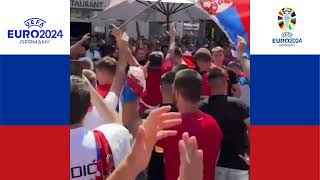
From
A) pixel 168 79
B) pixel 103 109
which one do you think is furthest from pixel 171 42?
pixel 103 109

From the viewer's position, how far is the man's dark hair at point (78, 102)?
2166 mm

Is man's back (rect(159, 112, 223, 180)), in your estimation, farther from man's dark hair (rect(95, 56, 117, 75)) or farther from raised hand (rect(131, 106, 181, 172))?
raised hand (rect(131, 106, 181, 172))

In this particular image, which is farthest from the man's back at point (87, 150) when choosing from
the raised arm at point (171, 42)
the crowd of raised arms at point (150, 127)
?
the raised arm at point (171, 42)

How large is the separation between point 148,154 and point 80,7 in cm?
1006

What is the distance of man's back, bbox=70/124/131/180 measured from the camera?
2.12 meters

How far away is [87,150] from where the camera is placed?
6.95 feet

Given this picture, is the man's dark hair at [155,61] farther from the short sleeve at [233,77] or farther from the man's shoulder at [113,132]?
the man's shoulder at [113,132]

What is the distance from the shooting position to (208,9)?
382 centimetres

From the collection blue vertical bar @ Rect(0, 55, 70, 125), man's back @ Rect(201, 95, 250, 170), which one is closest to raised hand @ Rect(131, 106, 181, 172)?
blue vertical bar @ Rect(0, 55, 70, 125)

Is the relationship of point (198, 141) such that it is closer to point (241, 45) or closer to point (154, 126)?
point (241, 45)

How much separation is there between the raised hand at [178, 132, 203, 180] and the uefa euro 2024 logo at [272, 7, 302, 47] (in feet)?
3.80

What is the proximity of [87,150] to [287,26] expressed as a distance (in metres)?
1.14

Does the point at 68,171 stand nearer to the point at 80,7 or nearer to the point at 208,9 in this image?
the point at 208,9

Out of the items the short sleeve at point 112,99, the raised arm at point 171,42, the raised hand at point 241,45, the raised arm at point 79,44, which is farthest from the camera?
the raised arm at point 171,42
